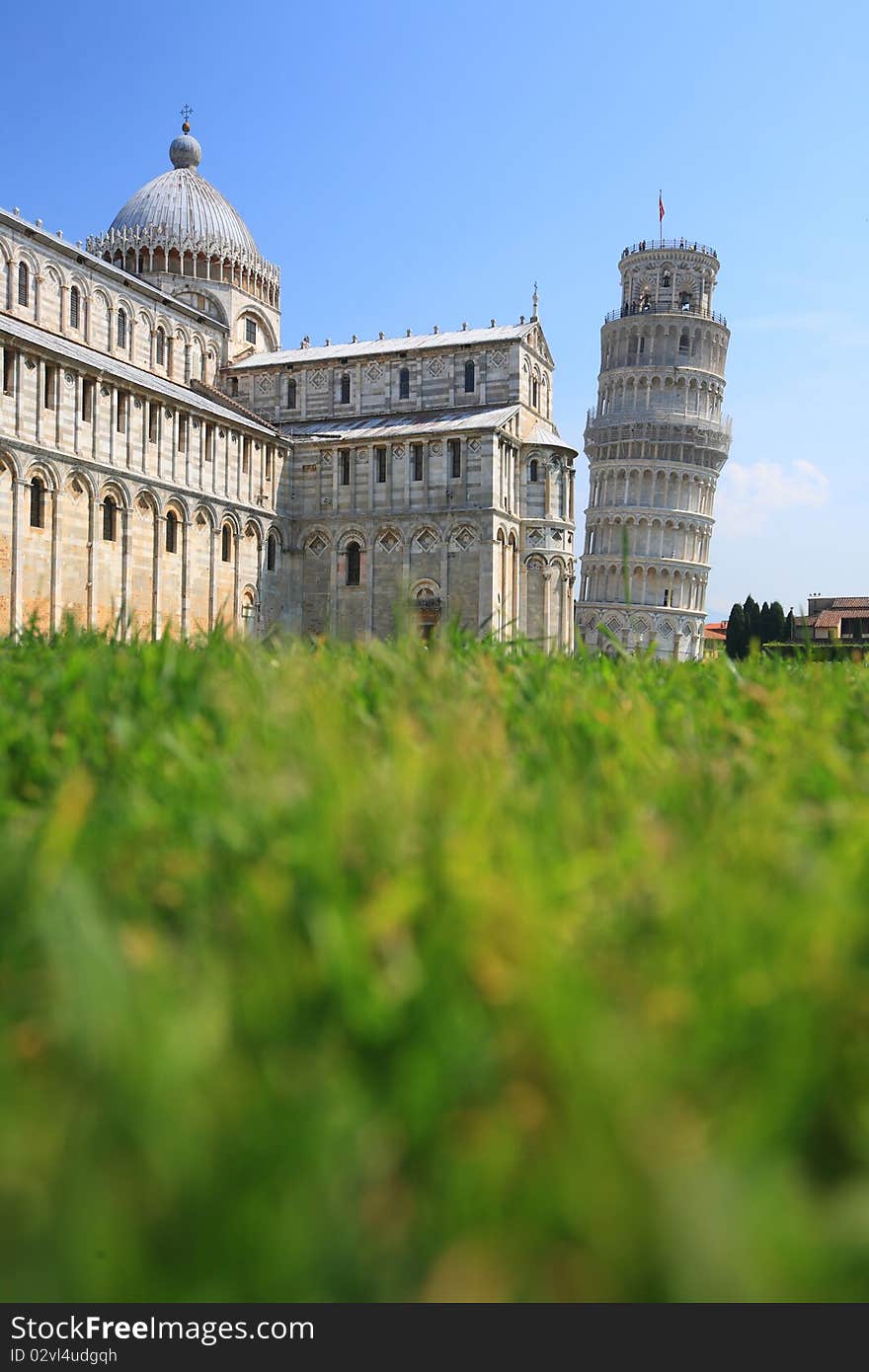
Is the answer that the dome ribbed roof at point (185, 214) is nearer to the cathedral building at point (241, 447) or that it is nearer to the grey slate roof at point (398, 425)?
the cathedral building at point (241, 447)

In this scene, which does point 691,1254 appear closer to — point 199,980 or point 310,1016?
point 310,1016

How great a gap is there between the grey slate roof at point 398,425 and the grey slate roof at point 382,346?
2682mm

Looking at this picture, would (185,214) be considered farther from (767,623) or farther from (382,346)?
(767,623)

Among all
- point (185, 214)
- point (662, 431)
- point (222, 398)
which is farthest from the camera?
point (662, 431)

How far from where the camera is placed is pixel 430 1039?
1114 mm

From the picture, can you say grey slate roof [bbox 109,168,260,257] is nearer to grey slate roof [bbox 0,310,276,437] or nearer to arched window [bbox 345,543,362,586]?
grey slate roof [bbox 0,310,276,437]

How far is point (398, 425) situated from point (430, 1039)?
42230mm

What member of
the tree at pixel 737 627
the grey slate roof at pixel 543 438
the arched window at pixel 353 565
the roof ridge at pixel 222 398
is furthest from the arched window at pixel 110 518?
the tree at pixel 737 627

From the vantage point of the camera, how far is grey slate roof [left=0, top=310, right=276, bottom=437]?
29.9 metres

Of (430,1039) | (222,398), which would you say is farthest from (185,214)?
(430,1039)

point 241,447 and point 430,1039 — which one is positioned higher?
point 241,447

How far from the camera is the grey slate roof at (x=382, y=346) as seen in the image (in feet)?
139

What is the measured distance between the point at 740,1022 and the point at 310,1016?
0.49 meters

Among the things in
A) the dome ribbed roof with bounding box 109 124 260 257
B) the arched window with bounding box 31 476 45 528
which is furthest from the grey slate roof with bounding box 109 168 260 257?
the arched window with bounding box 31 476 45 528
